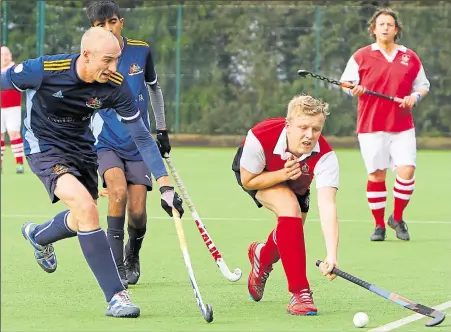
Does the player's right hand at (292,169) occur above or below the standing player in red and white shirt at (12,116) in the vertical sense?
above

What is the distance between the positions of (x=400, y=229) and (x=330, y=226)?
355cm

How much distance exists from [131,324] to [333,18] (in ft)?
51.3

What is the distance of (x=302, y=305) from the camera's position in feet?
20.0

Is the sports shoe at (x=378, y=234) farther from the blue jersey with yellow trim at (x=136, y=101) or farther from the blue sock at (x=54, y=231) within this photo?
the blue sock at (x=54, y=231)

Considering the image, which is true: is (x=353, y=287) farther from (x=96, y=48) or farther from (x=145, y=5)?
(x=145, y=5)

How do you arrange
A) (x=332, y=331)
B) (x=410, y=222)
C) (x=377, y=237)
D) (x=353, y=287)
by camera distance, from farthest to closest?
(x=410, y=222), (x=377, y=237), (x=353, y=287), (x=332, y=331)

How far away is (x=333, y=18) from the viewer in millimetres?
21000

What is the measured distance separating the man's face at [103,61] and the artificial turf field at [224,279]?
903mm

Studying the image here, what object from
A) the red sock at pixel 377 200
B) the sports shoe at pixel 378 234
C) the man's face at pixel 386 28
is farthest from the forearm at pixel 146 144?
the man's face at pixel 386 28

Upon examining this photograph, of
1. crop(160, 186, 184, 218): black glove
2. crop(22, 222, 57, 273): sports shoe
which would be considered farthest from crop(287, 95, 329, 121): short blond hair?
crop(22, 222, 57, 273): sports shoe

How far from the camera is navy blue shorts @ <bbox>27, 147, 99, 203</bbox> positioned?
6.24 m

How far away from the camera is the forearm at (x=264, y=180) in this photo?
6250mm

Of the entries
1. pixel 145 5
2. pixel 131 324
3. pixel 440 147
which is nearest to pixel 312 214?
pixel 131 324

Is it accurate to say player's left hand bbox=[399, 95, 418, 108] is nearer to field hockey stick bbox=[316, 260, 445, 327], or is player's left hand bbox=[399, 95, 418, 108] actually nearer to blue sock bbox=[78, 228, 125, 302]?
field hockey stick bbox=[316, 260, 445, 327]
